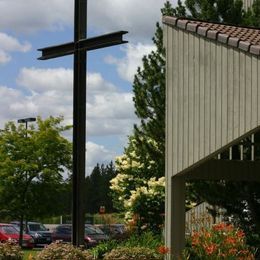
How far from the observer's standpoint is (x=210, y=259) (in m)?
11.1

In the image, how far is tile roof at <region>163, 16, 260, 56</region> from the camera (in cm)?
1325

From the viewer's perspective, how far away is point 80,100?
13.5 meters

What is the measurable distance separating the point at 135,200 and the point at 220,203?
11.2 m

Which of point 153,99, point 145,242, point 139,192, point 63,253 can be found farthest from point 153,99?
point 139,192

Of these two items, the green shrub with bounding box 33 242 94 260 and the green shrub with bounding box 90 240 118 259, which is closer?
the green shrub with bounding box 33 242 94 260

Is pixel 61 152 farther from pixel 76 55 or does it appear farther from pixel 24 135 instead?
pixel 76 55

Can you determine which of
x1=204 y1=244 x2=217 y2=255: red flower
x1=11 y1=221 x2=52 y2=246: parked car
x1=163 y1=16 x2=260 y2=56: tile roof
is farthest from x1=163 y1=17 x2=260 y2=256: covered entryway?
x1=11 y1=221 x2=52 y2=246: parked car

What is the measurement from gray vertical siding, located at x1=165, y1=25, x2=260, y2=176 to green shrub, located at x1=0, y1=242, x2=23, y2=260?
3.53m

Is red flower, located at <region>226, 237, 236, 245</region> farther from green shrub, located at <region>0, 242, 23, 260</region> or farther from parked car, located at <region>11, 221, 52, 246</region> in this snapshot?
parked car, located at <region>11, 221, 52, 246</region>

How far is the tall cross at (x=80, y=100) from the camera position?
13.2 meters

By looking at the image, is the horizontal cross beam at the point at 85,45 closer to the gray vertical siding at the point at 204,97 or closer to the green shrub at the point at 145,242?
the gray vertical siding at the point at 204,97

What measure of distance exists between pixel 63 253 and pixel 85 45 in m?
3.84

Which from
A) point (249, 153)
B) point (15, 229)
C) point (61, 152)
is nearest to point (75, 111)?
point (249, 153)

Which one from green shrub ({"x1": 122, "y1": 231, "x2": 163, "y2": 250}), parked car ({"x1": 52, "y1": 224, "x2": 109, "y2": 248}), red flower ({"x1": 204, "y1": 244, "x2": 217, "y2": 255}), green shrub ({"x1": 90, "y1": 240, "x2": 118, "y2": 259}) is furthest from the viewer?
parked car ({"x1": 52, "y1": 224, "x2": 109, "y2": 248})
